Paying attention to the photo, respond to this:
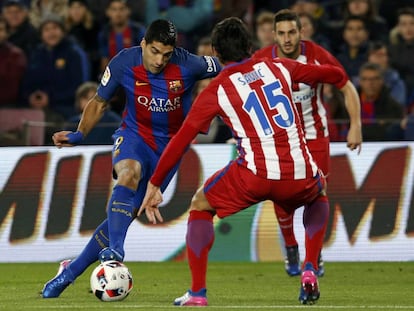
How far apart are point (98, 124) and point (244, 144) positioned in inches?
234

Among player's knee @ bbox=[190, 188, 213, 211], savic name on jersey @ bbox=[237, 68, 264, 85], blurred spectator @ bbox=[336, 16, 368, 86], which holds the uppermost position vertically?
savic name on jersey @ bbox=[237, 68, 264, 85]

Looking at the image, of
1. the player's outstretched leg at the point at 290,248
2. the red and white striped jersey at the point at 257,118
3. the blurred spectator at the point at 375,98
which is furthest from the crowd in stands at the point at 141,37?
the red and white striped jersey at the point at 257,118

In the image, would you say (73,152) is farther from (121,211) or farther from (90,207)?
(121,211)

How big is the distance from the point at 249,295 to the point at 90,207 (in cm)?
398

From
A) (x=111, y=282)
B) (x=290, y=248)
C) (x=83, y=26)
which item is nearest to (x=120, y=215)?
(x=111, y=282)

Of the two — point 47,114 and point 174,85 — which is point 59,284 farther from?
point 47,114

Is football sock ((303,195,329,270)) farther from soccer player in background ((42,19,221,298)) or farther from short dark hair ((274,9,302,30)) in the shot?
short dark hair ((274,9,302,30))

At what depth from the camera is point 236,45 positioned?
8.16m

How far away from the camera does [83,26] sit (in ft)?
57.8

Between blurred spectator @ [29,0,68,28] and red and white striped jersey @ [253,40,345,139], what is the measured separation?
7218 millimetres

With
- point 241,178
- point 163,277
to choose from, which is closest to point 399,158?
point 163,277

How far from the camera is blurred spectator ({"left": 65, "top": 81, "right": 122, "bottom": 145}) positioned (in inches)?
549

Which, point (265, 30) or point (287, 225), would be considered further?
point (265, 30)

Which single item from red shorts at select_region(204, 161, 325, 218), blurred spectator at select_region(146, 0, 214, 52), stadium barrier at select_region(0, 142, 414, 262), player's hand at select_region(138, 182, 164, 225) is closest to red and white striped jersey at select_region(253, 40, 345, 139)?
stadium barrier at select_region(0, 142, 414, 262)
